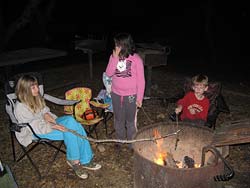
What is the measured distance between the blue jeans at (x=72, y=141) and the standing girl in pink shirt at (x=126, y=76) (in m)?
0.65

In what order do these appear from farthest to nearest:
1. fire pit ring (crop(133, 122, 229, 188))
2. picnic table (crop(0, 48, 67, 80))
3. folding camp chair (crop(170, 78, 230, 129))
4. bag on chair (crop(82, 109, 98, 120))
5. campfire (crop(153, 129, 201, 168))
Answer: picnic table (crop(0, 48, 67, 80)) → bag on chair (crop(82, 109, 98, 120)) → folding camp chair (crop(170, 78, 230, 129)) → campfire (crop(153, 129, 201, 168)) → fire pit ring (crop(133, 122, 229, 188))

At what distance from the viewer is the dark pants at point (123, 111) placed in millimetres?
4391

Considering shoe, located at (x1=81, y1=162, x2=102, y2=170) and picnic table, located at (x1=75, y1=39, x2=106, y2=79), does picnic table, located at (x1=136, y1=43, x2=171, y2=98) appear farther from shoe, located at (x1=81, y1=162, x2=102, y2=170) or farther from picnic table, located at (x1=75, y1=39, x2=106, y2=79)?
shoe, located at (x1=81, y1=162, x2=102, y2=170)

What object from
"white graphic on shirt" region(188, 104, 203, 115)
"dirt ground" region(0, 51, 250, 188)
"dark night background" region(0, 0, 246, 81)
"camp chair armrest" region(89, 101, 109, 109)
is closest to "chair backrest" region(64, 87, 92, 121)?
"camp chair armrest" region(89, 101, 109, 109)

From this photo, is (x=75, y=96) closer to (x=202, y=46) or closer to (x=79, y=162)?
(x=79, y=162)

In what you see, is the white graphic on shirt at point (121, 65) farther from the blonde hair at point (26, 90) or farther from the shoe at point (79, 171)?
the shoe at point (79, 171)

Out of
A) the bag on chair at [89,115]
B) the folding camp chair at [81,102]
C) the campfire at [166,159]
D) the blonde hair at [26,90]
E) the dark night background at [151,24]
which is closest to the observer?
the campfire at [166,159]

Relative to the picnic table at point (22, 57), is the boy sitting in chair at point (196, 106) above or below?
below

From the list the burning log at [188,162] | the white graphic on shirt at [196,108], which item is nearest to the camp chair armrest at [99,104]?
the white graphic on shirt at [196,108]

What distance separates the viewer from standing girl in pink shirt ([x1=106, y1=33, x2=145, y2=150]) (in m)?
4.09

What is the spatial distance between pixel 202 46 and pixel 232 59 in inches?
99.5

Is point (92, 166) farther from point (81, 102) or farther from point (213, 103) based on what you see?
point (213, 103)

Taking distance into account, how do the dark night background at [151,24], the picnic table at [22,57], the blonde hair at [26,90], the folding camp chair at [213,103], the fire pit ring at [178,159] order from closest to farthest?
the fire pit ring at [178,159]
the blonde hair at [26,90]
the folding camp chair at [213,103]
the picnic table at [22,57]
the dark night background at [151,24]

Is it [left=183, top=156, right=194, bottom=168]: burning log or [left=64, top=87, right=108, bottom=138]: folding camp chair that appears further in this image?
[left=64, top=87, right=108, bottom=138]: folding camp chair
